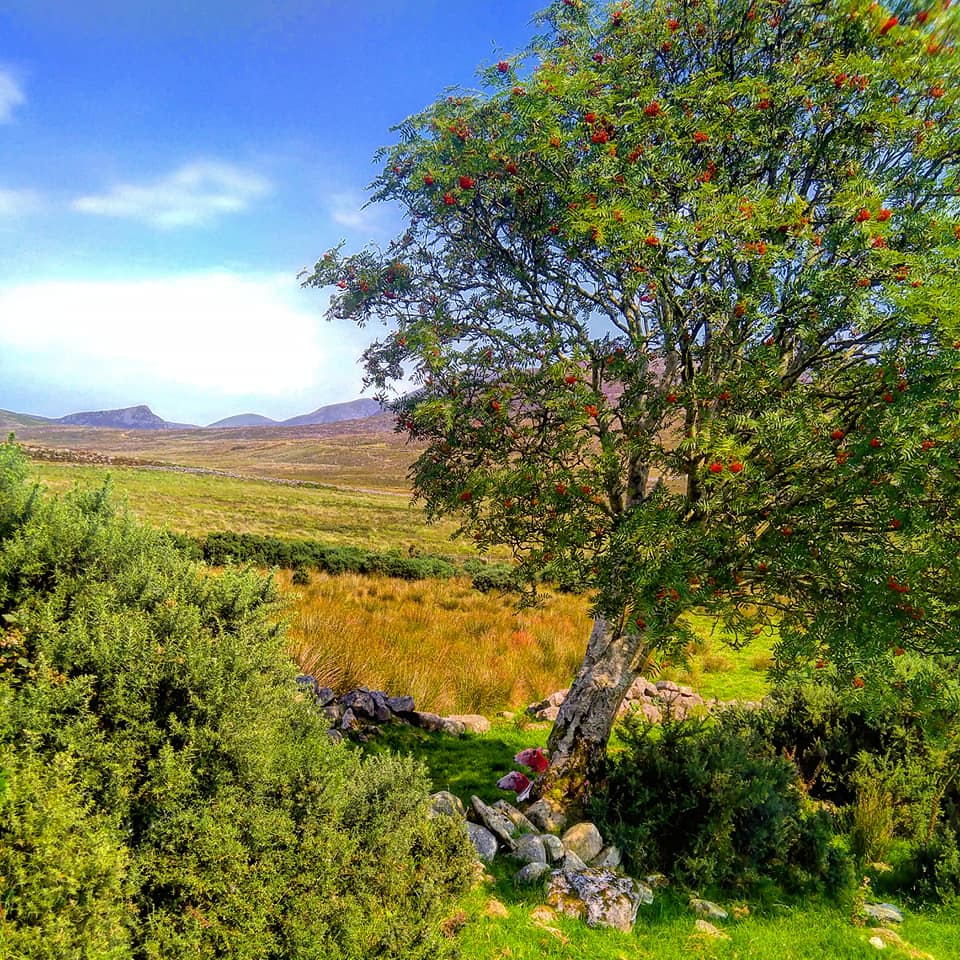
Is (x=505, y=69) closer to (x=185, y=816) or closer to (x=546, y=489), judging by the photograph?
(x=546, y=489)

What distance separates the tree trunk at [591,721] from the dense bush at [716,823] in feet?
1.15

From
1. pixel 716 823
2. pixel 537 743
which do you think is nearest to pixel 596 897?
pixel 716 823

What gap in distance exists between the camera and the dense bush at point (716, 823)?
5.59 metres

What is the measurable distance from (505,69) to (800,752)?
9862 mm

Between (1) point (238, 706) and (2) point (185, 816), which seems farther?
(1) point (238, 706)

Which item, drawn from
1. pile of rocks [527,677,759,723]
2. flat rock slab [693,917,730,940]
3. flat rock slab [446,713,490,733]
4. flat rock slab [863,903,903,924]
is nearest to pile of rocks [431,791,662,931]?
flat rock slab [693,917,730,940]

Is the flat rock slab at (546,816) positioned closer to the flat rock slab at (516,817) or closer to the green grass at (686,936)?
the flat rock slab at (516,817)

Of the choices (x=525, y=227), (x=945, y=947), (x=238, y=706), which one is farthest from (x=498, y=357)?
(x=945, y=947)

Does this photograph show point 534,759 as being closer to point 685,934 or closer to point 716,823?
point 716,823

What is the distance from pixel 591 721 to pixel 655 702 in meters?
5.07

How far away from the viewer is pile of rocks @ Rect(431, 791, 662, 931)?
15.6 ft

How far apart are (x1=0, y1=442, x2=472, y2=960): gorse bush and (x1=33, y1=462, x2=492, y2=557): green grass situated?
2309 cm

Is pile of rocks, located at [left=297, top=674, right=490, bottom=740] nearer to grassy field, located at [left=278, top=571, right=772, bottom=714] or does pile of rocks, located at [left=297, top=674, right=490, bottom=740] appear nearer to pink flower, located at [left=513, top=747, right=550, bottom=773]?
grassy field, located at [left=278, top=571, right=772, bottom=714]

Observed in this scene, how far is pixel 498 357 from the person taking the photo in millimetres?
5996
